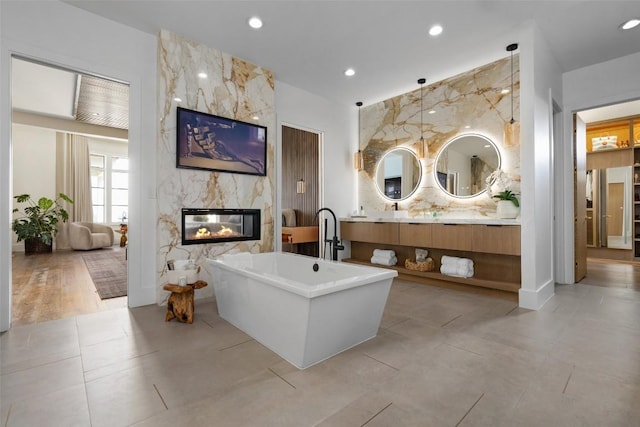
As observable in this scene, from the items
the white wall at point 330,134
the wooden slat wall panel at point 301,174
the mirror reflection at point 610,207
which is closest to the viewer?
the white wall at point 330,134

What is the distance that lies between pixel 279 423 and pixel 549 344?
210 centimetres

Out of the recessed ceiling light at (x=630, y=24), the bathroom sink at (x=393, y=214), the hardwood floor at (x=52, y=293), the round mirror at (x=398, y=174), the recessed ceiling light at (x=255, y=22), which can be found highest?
the recessed ceiling light at (x=255, y=22)

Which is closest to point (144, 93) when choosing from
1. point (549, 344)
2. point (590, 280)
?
point (549, 344)

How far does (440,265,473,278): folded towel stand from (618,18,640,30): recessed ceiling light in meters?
3.03

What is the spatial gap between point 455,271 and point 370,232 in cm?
141

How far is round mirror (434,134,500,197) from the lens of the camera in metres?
4.19

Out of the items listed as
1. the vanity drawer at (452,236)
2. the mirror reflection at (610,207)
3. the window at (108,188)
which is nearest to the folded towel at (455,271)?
the vanity drawer at (452,236)

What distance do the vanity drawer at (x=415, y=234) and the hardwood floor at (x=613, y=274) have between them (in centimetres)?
232

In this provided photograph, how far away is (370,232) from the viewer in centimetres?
491

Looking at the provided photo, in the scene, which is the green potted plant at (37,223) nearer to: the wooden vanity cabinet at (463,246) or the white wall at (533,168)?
the wooden vanity cabinet at (463,246)

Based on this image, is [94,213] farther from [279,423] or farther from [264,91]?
[279,423]

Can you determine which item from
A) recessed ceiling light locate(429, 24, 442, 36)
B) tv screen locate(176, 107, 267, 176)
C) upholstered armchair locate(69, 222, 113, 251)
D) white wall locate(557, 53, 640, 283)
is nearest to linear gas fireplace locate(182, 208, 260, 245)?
tv screen locate(176, 107, 267, 176)

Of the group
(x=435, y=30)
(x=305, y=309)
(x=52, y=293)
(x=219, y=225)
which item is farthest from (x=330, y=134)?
(x=52, y=293)

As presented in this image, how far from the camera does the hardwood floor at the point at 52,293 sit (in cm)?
298
